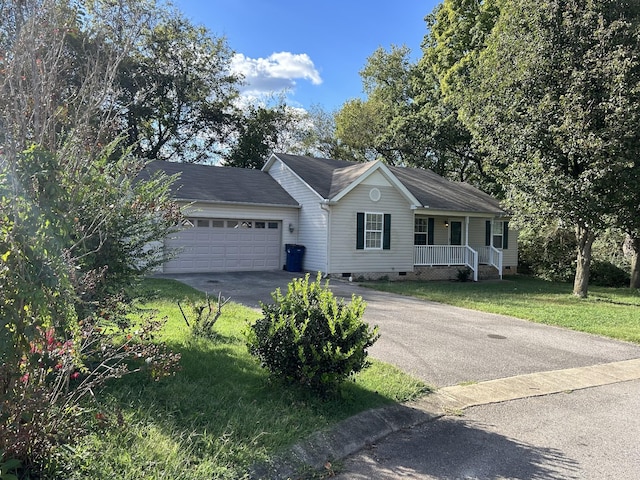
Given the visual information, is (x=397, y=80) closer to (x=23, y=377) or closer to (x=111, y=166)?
(x=111, y=166)

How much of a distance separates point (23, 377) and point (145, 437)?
105 cm

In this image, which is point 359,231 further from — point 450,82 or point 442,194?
point 450,82

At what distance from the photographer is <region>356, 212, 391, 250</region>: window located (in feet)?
57.0

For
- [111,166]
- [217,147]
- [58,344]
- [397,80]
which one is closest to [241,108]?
[217,147]

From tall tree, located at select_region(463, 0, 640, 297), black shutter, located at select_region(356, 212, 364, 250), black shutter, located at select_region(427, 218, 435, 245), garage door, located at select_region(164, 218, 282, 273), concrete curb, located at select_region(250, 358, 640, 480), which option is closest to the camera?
concrete curb, located at select_region(250, 358, 640, 480)

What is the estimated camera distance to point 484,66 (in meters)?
16.3

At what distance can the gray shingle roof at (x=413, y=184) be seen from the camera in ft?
58.8

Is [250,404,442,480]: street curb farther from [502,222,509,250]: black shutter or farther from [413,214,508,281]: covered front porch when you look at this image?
[502,222,509,250]: black shutter

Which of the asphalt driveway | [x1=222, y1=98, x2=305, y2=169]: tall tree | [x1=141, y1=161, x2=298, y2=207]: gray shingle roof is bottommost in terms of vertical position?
the asphalt driveway

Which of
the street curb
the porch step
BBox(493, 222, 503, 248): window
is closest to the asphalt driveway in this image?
the street curb

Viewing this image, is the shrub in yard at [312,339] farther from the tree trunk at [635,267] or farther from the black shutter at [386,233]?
the tree trunk at [635,267]

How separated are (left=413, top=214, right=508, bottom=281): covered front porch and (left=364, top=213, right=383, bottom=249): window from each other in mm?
1921

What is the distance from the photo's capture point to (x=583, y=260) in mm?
15211

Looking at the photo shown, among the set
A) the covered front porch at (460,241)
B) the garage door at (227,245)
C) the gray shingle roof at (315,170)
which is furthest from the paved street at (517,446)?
the covered front porch at (460,241)
